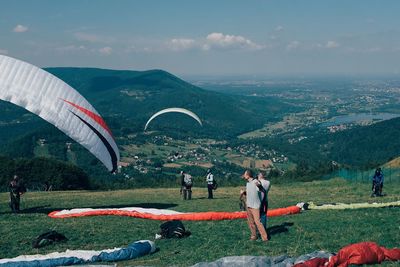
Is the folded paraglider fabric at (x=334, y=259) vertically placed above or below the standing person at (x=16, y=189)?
above

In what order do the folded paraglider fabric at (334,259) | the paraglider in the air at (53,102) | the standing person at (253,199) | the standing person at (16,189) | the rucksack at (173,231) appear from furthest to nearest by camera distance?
the standing person at (16,189) → the paraglider in the air at (53,102) → the rucksack at (173,231) → the standing person at (253,199) → the folded paraglider fabric at (334,259)

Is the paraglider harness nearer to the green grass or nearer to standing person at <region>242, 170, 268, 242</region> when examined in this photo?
the green grass

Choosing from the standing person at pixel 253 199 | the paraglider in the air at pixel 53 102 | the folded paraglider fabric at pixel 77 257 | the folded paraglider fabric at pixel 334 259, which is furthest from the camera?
the paraglider in the air at pixel 53 102

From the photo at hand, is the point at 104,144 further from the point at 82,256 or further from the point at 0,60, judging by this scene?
the point at 82,256

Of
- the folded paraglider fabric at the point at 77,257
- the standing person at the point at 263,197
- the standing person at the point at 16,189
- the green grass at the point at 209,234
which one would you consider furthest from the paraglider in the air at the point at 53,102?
the standing person at the point at 263,197

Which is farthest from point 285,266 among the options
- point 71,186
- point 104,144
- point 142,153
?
point 142,153

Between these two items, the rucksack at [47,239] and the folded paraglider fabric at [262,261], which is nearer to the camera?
the folded paraglider fabric at [262,261]

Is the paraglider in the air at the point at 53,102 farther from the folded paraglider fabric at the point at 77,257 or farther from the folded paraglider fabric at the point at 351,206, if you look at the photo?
the folded paraglider fabric at the point at 351,206

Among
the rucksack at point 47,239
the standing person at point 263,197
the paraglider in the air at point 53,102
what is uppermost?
the paraglider in the air at point 53,102
